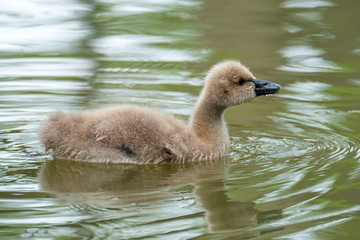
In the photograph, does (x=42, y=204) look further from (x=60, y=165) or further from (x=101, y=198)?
(x=60, y=165)

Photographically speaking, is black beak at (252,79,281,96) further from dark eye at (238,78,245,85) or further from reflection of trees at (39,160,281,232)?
reflection of trees at (39,160,281,232)

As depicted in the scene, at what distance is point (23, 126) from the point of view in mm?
8297

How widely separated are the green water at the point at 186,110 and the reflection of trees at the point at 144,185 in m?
0.02

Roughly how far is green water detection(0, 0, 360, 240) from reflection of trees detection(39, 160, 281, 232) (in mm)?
17

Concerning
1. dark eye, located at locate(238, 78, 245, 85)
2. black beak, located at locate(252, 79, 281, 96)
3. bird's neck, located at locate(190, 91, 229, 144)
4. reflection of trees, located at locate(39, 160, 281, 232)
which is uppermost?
dark eye, located at locate(238, 78, 245, 85)

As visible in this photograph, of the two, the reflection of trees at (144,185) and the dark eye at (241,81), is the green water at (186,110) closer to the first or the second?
the reflection of trees at (144,185)

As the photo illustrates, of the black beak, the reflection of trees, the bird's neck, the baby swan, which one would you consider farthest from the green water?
the black beak

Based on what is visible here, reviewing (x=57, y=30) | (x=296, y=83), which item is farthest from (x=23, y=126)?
(x=57, y=30)

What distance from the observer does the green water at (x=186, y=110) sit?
564cm

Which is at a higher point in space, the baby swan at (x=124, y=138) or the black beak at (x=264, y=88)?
the black beak at (x=264, y=88)

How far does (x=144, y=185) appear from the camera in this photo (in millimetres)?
6566

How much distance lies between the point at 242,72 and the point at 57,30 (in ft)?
19.4

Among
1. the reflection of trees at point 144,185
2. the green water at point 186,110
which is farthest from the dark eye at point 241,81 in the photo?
the reflection of trees at point 144,185

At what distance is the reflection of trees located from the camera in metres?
5.82
